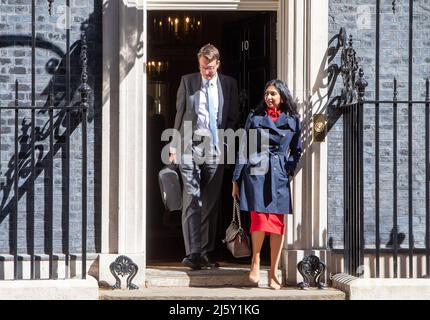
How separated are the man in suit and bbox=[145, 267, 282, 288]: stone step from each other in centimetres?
22

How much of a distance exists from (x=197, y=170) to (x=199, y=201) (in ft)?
0.91

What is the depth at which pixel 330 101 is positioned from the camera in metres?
10.5

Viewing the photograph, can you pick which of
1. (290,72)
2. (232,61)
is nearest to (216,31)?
(232,61)

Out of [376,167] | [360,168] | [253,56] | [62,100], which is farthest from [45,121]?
[376,167]

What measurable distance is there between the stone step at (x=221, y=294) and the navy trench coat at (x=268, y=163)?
0.68 metres

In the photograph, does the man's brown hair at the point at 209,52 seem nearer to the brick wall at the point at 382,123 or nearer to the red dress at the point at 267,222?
the brick wall at the point at 382,123

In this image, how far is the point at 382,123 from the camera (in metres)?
10.5

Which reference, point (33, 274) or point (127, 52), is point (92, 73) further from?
point (33, 274)

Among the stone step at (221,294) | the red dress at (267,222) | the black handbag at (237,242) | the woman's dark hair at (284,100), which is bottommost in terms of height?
the stone step at (221,294)

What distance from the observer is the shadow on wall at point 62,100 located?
10242mm

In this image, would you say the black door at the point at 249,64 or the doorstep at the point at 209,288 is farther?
the black door at the point at 249,64

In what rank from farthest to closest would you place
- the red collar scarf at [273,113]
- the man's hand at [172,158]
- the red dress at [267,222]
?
1. the man's hand at [172,158]
2. the red collar scarf at [273,113]
3. the red dress at [267,222]

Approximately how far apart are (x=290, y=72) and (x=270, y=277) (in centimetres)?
177

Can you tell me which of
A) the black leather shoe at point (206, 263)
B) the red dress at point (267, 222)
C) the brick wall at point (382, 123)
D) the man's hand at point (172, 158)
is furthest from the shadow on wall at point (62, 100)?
the brick wall at point (382, 123)
